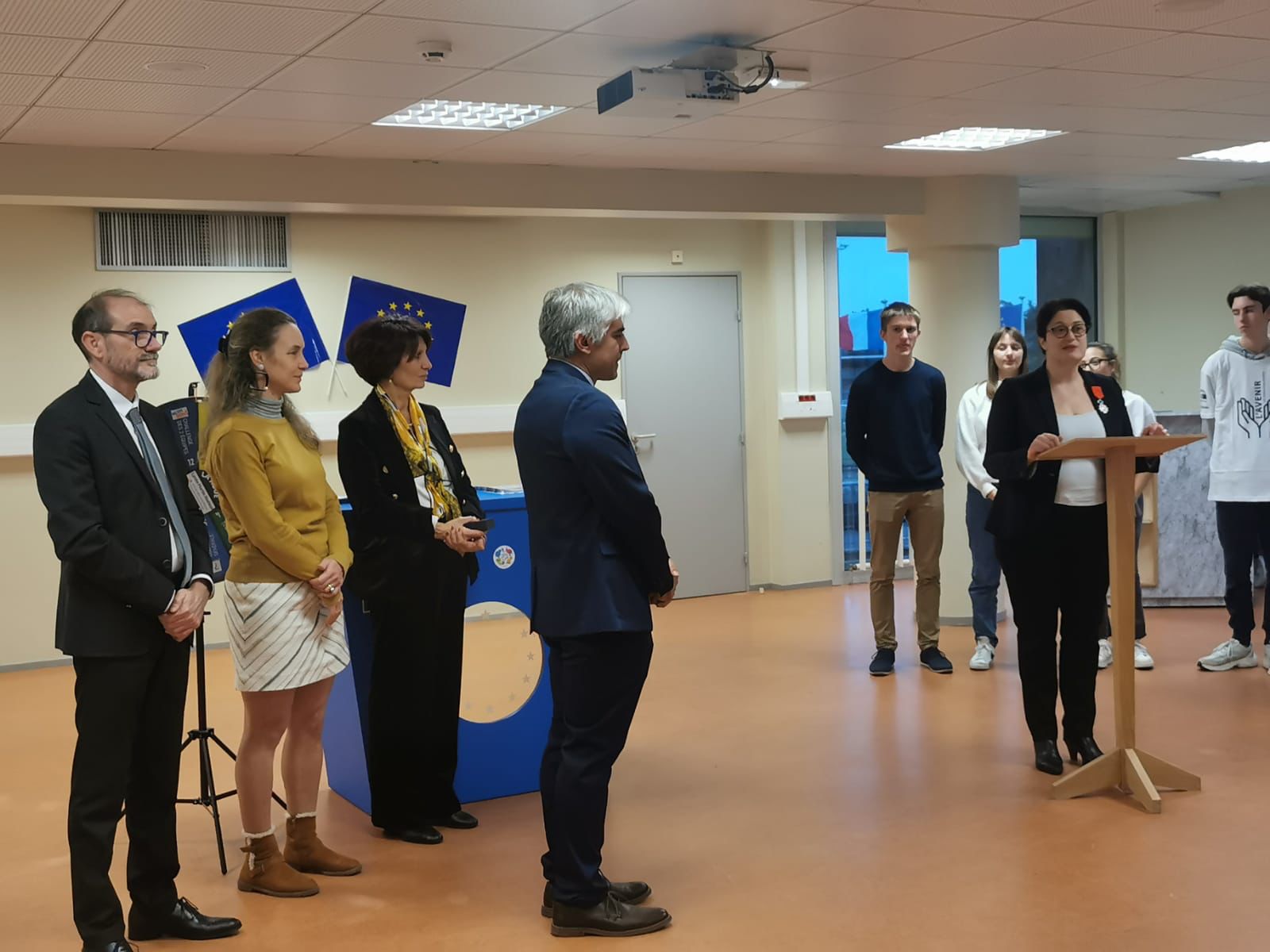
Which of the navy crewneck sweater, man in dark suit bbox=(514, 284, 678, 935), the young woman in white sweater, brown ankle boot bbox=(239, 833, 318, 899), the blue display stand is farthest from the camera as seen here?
the navy crewneck sweater

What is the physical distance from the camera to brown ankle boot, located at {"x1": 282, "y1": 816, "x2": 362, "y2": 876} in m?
3.97

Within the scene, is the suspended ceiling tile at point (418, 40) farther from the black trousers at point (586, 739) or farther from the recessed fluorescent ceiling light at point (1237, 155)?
the recessed fluorescent ceiling light at point (1237, 155)

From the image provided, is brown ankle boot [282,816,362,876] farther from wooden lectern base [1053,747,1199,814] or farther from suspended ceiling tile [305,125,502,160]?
suspended ceiling tile [305,125,502,160]

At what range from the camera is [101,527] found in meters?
3.10

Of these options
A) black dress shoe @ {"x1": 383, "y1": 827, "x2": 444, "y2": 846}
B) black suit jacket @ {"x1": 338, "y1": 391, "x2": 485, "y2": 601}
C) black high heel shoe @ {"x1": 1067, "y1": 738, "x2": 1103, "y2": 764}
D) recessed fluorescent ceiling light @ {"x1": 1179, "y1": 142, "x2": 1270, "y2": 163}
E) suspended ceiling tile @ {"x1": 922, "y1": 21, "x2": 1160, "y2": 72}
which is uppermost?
recessed fluorescent ceiling light @ {"x1": 1179, "y1": 142, "x2": 1270, "y2": 163}

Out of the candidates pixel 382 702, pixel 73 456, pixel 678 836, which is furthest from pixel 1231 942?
pixel 73 456

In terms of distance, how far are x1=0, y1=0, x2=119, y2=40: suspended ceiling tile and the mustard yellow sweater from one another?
128cm

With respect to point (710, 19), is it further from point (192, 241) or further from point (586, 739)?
point (192, 241)

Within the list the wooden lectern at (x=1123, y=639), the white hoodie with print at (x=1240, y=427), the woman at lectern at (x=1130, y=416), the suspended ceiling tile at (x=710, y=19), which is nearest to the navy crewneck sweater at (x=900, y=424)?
the woman at lectern at (x=1130, y=416)

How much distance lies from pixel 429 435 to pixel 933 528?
308 cm

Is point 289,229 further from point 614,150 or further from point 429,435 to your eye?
point 429,435

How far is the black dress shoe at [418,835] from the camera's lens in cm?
428

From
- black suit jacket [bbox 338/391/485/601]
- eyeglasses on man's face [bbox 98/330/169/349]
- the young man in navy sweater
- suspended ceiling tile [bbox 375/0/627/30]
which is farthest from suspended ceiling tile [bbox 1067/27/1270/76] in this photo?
eyeglasses on man's face [bbox 98/330/169/349]

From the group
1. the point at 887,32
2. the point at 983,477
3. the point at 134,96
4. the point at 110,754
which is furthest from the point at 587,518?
the point at 983,477
